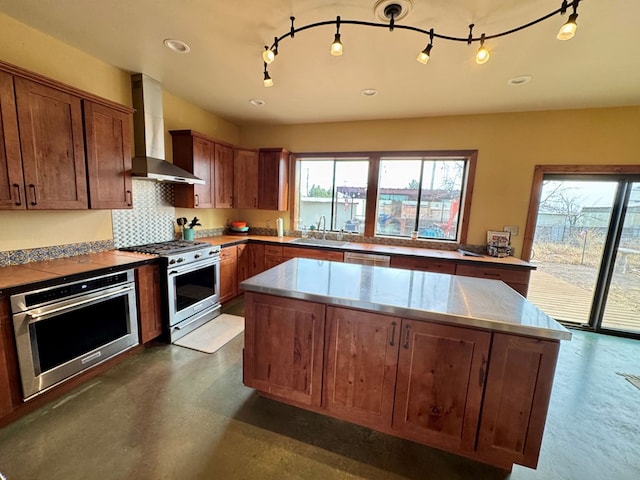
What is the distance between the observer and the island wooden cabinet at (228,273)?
11.9 ft

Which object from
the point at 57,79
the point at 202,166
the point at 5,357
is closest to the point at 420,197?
the point at 202,166

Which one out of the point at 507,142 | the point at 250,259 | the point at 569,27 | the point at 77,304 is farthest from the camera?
the point at 250,259

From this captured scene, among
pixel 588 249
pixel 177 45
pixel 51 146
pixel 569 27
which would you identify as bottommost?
pixel 588 249

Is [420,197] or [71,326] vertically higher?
[420,197]

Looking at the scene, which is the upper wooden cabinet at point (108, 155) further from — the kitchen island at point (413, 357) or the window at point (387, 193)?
the window at point (387, 193)

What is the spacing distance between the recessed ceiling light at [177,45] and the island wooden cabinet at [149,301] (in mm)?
1997

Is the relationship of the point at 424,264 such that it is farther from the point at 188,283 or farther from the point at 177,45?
the point at 177,45

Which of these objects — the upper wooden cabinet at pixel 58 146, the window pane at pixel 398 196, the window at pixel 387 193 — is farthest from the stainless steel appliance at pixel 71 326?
the window pane at pixel 398 196

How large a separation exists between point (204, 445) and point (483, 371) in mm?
1749

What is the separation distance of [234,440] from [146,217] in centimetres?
266

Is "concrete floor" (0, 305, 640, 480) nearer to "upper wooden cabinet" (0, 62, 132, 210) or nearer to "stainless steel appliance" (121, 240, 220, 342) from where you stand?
"stainless steel appliance" (121, 240, 220, 342)

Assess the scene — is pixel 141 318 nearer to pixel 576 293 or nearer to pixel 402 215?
pixel 402 215

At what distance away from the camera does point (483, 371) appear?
1428 millimetres

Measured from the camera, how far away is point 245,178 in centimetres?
432
